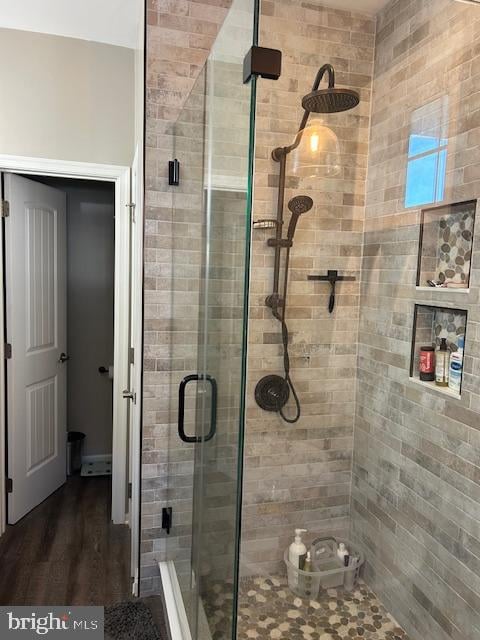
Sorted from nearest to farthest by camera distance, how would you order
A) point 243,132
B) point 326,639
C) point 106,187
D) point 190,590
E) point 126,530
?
point 243,132 → point 190,590 → point 326,639 → point 126,530 → point 106,187

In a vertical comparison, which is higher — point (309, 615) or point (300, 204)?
point (300, 204)

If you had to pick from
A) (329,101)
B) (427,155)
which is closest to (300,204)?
(329,101)

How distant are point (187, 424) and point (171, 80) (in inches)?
58.4

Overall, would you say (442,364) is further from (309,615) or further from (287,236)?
(309,615)

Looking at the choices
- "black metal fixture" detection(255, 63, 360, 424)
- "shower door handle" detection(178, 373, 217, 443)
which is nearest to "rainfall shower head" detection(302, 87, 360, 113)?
"black metal fixture" detection(255, 63, 360, 424)

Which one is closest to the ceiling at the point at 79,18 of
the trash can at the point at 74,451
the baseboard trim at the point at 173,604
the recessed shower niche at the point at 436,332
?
the recessed shower niche at the point at 436,332

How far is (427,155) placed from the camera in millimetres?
1940

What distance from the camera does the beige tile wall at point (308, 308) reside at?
213cm

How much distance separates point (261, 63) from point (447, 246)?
1197mm

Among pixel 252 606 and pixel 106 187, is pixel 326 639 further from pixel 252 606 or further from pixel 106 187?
pixel 106 187

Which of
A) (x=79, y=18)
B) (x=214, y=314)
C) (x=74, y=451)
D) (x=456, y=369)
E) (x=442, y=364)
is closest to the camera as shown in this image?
(x=214, y=314)

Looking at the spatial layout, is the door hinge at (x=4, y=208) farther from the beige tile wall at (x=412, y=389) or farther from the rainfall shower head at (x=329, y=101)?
the beige tile wall at (x=412, y=389)

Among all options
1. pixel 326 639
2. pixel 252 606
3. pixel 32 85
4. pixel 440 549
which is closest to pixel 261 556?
pixel 252 606

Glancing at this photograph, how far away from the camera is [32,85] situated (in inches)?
95.3
